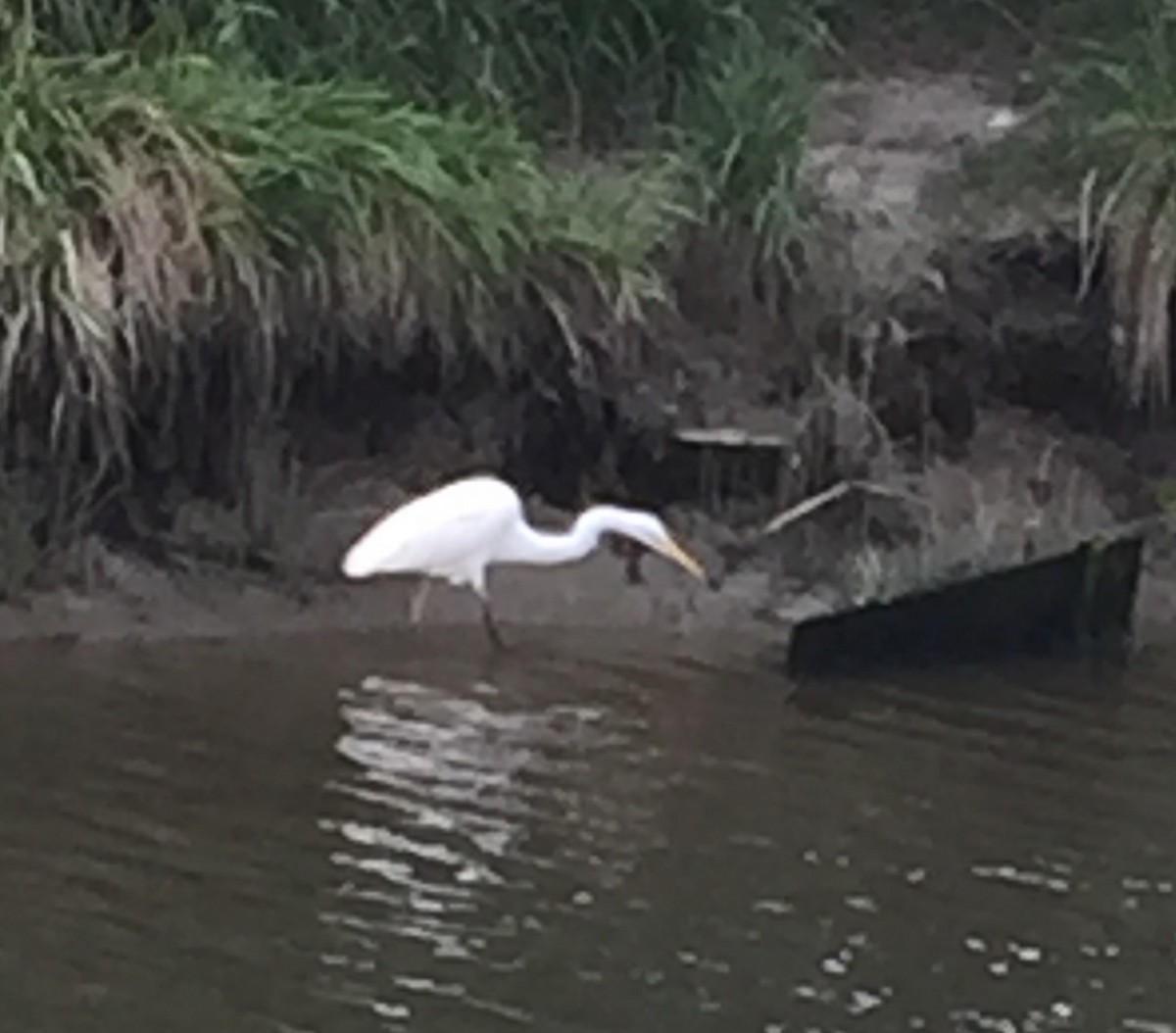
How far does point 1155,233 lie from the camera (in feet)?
33.3

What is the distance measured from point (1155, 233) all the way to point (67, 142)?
2903mm

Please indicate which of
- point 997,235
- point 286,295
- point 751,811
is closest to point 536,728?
point 751,811

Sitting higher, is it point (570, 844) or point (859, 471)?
point (859, 471)

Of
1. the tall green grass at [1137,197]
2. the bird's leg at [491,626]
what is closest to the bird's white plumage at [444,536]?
the bird's leg at [491,626]

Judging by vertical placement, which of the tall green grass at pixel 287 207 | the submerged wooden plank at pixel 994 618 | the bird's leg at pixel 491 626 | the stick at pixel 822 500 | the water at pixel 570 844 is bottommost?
the water at pixel 570 844

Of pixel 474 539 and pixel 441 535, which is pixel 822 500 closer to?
pixel 474 539

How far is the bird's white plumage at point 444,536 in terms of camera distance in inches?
362

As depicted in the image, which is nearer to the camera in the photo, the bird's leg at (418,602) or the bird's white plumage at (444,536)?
the bird's white plumage at (444,536)

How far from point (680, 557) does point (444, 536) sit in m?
0.65

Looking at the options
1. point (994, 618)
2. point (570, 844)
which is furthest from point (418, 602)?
point (570, 844)

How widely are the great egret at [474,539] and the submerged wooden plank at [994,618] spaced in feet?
1.99

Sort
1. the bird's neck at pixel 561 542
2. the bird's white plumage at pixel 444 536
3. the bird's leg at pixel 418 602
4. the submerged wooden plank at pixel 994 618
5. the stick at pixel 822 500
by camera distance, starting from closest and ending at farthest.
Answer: the submerged wooden plank at pixel 994 618 → the bird's white plumage at pixel 444 536 → the bird's neck at pixel 561 542 → the bird's leg at pixel 418 602 → the stick at pixel 822 500

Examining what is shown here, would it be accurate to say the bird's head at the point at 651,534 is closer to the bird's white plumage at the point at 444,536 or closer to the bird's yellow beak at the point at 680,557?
the bird's yellow beak at the point at 680,557

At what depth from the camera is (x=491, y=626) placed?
9438mm
